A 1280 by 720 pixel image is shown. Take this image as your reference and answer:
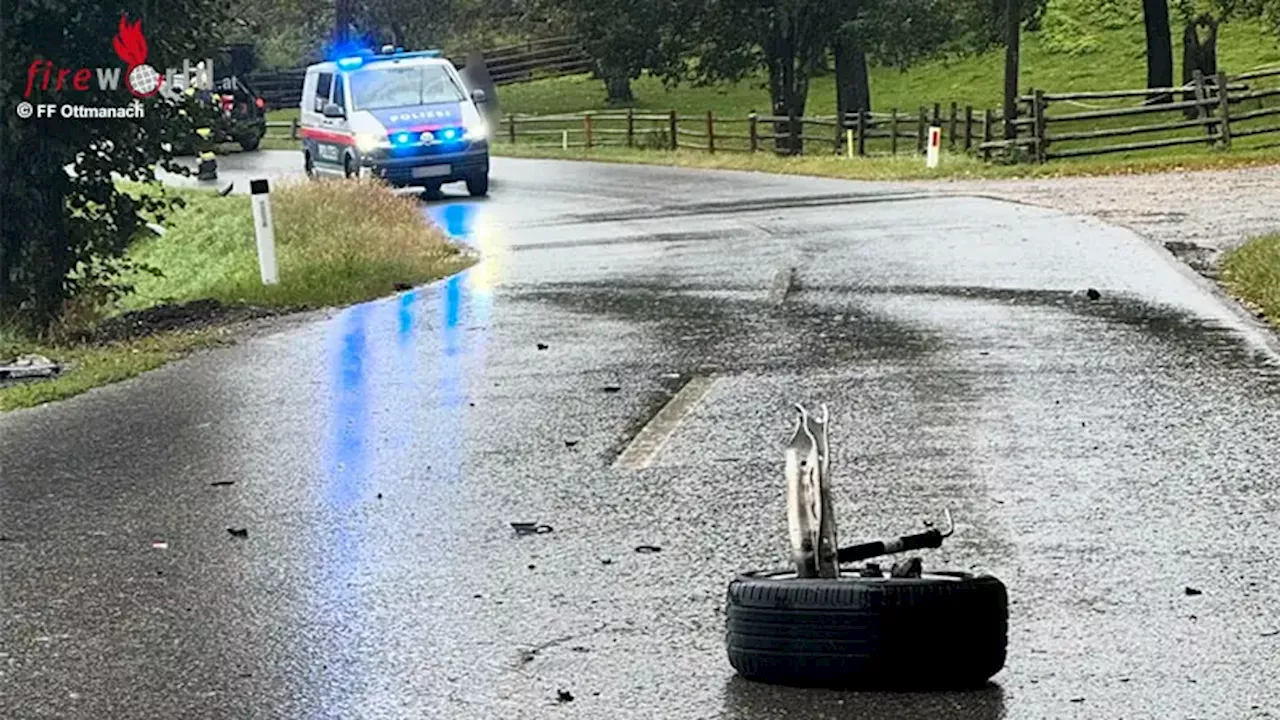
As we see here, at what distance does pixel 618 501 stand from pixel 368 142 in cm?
2323

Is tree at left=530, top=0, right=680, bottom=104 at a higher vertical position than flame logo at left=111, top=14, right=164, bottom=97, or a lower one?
lower

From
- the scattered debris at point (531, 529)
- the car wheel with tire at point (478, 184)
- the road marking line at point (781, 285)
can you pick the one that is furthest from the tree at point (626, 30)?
the scattered debris at point (531, 529)

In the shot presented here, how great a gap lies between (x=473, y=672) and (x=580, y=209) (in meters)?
22.4

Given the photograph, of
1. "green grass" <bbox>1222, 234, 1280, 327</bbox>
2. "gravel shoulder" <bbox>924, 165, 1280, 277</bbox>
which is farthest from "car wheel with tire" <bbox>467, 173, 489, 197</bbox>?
"green grass" <bbox>1222, 234, 1280, 327</bbox>

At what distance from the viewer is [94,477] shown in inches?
348

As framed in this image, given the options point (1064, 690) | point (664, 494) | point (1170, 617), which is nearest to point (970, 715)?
point (1064, 690)

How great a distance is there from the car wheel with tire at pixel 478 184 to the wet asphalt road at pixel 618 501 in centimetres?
1605

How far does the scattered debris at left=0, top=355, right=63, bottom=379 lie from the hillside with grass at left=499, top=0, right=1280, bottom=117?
144 ft

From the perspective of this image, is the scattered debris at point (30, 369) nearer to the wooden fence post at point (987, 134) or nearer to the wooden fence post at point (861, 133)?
the wooden fence post at point (987, 134)

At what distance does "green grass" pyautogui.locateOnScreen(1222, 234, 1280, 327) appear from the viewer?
44.3ft

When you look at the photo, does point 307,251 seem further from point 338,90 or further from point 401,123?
point 338,90

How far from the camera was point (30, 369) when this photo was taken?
41.3 feet

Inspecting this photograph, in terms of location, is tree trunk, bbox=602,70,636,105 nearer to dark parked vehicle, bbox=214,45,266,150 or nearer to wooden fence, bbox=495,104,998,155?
wooden fence, bbox=495,104,998,155

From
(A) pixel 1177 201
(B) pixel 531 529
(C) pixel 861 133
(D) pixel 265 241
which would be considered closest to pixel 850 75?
(C) pixel 861 133
